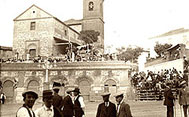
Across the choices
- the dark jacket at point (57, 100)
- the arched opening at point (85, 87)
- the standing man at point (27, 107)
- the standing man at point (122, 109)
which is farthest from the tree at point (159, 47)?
the standing man at point (27, 107)

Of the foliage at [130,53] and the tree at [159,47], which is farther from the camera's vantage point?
the foliage at [130,53]

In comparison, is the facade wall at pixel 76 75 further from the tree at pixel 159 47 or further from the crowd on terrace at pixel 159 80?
the tree at pixel 159 47

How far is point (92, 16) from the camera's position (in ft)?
176

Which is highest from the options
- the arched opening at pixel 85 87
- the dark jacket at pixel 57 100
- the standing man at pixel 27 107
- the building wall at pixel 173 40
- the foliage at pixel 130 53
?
the building wall at pixel 173 40

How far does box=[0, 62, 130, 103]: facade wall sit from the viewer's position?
3186 cm

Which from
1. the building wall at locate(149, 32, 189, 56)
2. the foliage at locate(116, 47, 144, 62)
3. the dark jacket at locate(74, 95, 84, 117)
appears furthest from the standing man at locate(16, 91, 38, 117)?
the foliage at locate(116, 47, 144, 62)

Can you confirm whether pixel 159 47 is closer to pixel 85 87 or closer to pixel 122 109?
pixel 85 87

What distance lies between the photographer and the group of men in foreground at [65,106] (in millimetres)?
3970

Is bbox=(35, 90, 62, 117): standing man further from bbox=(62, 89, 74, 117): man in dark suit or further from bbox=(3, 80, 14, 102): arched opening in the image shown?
bbox=(3, 80, 14, 102): arched opening

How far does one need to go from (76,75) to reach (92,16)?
77.6ft

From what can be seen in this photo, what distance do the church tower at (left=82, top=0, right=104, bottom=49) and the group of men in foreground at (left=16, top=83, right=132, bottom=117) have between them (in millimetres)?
45777

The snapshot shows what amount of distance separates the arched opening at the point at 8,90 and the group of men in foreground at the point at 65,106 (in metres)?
26.9

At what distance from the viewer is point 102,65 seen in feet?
106

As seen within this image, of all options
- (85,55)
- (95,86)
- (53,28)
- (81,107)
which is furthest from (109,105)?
(53,28)
